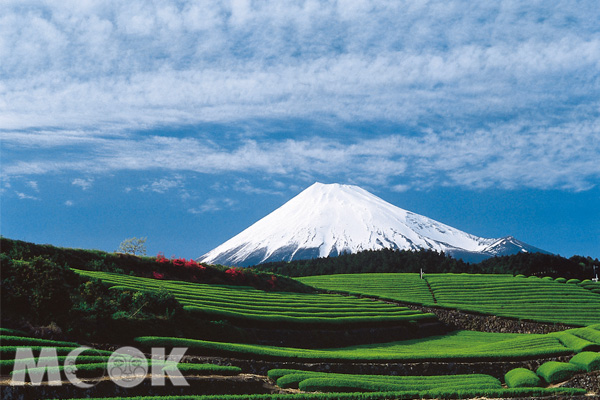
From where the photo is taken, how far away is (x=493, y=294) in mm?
54938

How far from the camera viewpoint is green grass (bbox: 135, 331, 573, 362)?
72.9 feet

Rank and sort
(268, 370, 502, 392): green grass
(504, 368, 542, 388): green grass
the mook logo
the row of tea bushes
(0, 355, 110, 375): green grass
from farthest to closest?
1. the row of tea bushes
2. (504, 368, 542, 388): green grass
3. (268, 370, 502, 392): green grass
4. (0, 355, 110, 375): green grass
5. the mook logo

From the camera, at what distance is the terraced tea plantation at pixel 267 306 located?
96.2 ft

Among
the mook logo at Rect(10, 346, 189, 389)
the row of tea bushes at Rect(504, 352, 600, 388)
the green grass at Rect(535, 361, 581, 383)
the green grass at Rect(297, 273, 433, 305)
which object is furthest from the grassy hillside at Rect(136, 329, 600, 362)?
the green grass at Rect(297, 273, 433, 305)

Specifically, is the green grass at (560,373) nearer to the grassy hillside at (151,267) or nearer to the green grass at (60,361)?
the green grass at (60,361)

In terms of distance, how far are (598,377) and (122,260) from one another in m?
31.9

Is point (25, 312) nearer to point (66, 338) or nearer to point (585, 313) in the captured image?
point (66, 338)

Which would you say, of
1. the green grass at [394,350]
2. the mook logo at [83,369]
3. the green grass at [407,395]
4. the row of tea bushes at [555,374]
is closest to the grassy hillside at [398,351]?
the green grass at [394,350]

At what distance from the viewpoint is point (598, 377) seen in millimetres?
21312

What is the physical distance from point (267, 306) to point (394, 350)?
877 centimetres

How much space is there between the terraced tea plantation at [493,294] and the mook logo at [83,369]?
36.1 meters

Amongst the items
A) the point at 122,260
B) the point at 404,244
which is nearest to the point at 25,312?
the point at 122,260

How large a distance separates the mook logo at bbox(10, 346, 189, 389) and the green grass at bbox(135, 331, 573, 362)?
4.70 meters

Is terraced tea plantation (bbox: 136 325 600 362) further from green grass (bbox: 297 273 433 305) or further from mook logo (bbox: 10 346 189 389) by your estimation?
green grass (bbox: 297 273 433 305)
